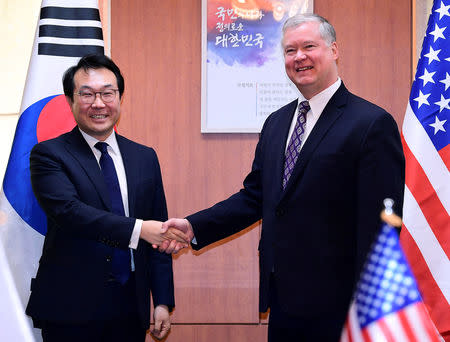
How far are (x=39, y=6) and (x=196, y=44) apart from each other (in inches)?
35.9

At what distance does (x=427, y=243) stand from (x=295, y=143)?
1004 millimetres

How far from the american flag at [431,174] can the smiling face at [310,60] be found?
0.82 meters

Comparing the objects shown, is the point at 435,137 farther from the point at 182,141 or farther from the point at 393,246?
the point at 393,246

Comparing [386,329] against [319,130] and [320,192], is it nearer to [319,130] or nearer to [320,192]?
[320,192]

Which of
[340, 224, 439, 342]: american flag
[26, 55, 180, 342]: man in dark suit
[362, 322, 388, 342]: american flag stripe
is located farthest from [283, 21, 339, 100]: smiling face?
[362, 322, 388, 342]: american flag stripe

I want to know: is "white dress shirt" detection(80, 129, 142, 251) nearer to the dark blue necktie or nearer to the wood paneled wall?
the dark blue necktie

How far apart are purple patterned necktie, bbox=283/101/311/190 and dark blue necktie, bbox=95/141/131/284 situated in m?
0.69

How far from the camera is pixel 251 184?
7.77ft

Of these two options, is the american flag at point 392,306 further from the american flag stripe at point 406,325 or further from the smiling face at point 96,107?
the smiling face at point 96,107

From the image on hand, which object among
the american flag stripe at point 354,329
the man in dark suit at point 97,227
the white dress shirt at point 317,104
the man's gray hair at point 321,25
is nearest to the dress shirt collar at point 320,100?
the white dress shirt at point 317,104

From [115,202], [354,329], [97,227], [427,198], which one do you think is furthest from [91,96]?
[427,198]

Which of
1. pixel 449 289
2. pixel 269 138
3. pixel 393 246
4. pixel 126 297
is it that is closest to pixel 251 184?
pixel 269 138

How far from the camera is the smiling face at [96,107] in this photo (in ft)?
7.15

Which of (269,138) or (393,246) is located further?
(269,138)
